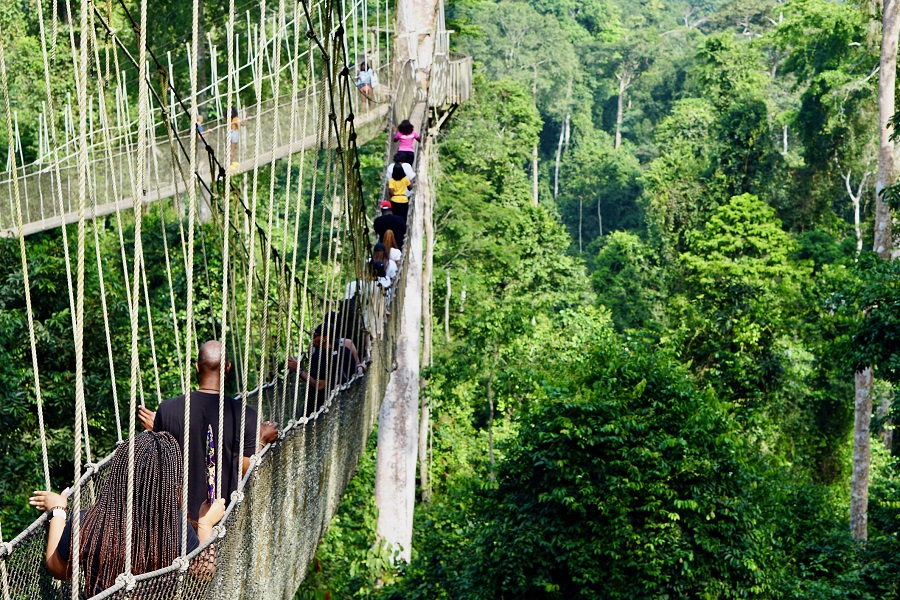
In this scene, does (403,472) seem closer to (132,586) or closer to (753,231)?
(132,586)

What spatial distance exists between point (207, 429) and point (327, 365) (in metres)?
1.74

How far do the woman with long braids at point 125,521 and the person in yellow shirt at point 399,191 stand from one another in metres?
6.05

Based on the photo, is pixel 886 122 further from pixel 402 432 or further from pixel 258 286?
pixel 258 286

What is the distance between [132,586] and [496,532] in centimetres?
677

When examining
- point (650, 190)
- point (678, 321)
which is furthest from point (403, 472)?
point (650, 190)

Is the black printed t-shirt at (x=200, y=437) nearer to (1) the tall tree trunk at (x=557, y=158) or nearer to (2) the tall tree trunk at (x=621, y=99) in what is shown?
(1) the tall tree trunk at (x=557, y=158)

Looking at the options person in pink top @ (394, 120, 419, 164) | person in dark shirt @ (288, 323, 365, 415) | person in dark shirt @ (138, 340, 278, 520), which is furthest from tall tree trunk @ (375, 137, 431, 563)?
person in dark shirt @ (138, 340, 278, 520)

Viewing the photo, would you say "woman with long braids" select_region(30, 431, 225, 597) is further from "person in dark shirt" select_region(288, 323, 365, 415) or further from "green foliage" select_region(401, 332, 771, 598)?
"green foliage" select_region(401, 332, 771, 598)

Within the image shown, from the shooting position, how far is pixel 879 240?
1460cm

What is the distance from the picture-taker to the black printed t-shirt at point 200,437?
3.58m

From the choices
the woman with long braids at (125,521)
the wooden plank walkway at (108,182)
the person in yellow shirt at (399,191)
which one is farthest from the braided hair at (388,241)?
the woman with long braids at (125,521)

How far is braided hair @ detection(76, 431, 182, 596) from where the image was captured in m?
3.03

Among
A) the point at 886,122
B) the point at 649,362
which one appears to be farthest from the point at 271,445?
the point at 886,122

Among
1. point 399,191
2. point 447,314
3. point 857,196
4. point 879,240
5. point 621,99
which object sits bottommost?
point 447,314
